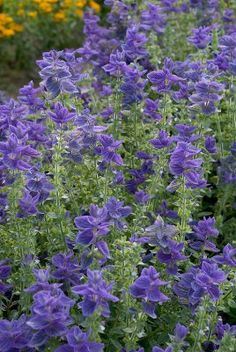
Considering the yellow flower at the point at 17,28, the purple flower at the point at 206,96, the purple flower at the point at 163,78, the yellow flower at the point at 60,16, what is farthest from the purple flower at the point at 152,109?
the yellow flower at the point at 60,16

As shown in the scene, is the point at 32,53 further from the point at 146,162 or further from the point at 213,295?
the point at 213,295

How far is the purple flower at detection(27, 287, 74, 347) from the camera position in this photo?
5.87 feet

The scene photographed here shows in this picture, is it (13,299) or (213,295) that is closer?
(213,295)

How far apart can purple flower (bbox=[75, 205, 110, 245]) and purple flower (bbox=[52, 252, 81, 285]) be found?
10.4 inches

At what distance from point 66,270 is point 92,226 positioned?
13.0 inches

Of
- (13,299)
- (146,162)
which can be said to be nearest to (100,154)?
(146,162)

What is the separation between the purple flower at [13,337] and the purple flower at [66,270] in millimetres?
297

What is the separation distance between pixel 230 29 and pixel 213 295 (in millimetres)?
2462

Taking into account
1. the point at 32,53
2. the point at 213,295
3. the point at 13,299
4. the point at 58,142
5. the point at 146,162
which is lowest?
the point at 32,53

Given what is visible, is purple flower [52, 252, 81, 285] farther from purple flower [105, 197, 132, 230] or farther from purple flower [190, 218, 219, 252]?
purple flower [190, 218, 219, 252]

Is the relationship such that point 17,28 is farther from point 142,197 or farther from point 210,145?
point 142,197

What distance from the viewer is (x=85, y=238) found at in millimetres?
1985

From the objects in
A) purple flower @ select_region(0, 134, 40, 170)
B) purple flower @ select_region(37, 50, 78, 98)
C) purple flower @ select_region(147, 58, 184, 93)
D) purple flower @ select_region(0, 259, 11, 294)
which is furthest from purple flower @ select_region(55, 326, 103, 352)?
purple flower @ select_region(147, 58, 184, 93)

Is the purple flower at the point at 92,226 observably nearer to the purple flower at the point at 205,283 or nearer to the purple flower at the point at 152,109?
the purple flower at the point at 205,283
